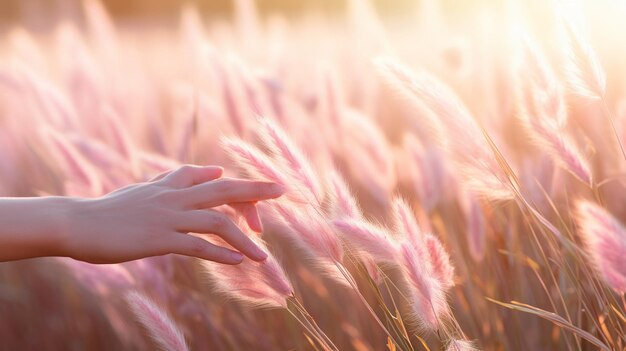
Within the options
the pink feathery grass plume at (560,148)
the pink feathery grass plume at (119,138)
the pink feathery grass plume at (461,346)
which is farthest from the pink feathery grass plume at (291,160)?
the pink feathery grass plume at (119,138)

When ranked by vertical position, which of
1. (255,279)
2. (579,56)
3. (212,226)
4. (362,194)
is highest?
(579,56)

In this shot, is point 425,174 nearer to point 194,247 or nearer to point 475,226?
point 475,226

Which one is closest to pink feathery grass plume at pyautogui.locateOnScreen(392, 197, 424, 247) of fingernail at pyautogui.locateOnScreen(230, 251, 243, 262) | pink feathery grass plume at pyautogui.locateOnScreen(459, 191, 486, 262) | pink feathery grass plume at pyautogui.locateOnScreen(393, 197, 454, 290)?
pink feathery grass plume at pyautogui.locateOnScreen(393, 197, 454, 290)

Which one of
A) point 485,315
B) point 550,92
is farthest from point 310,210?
point 485,315

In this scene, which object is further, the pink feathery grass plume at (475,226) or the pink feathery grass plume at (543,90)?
the pink feathery grass plume at (475,226)

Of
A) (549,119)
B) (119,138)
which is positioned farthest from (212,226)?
(119,138)

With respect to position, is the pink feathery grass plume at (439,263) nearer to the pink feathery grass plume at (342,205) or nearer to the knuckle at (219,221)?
the pink feathery grass plume at (342,205)

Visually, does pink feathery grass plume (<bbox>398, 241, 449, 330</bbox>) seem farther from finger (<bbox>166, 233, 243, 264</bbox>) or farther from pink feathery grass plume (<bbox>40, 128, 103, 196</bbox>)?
pink feathery grass plume (<bbox>40, 128, 103, 196</bbox>)
